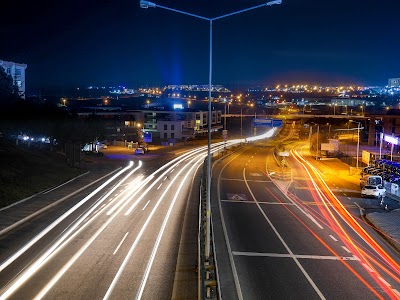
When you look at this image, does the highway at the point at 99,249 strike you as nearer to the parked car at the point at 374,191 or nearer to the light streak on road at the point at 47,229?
the light streak on road at the point at 47,229

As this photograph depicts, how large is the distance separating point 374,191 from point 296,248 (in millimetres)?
17006

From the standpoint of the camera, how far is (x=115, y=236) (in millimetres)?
21141

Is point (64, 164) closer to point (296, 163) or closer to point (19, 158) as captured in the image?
point (19, 158)

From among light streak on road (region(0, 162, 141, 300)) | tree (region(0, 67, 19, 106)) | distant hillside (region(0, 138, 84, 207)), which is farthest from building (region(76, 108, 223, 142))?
light streak on road (region(0, 162, 141, 300))

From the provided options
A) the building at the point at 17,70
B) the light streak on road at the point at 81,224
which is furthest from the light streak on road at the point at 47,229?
the building at the point at 17,70

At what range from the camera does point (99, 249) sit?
18.9 meters

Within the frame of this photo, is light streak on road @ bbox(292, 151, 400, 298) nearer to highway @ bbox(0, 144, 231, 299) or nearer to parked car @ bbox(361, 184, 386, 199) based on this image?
parked car @ bbox(361, 184, 386, 199)

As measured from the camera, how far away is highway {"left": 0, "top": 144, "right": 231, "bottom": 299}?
14461 mm

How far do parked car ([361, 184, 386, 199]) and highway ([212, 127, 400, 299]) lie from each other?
3.33 feet

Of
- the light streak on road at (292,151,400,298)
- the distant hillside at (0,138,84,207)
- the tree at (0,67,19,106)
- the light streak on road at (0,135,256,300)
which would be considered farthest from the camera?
the tree at (0,67,19,106)

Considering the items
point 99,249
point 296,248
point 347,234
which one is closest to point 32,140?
point 99,249

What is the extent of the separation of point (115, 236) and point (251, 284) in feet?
25.7

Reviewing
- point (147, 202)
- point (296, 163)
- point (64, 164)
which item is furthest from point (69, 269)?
point (296, 163)

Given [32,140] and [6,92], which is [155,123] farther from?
[6,92]
